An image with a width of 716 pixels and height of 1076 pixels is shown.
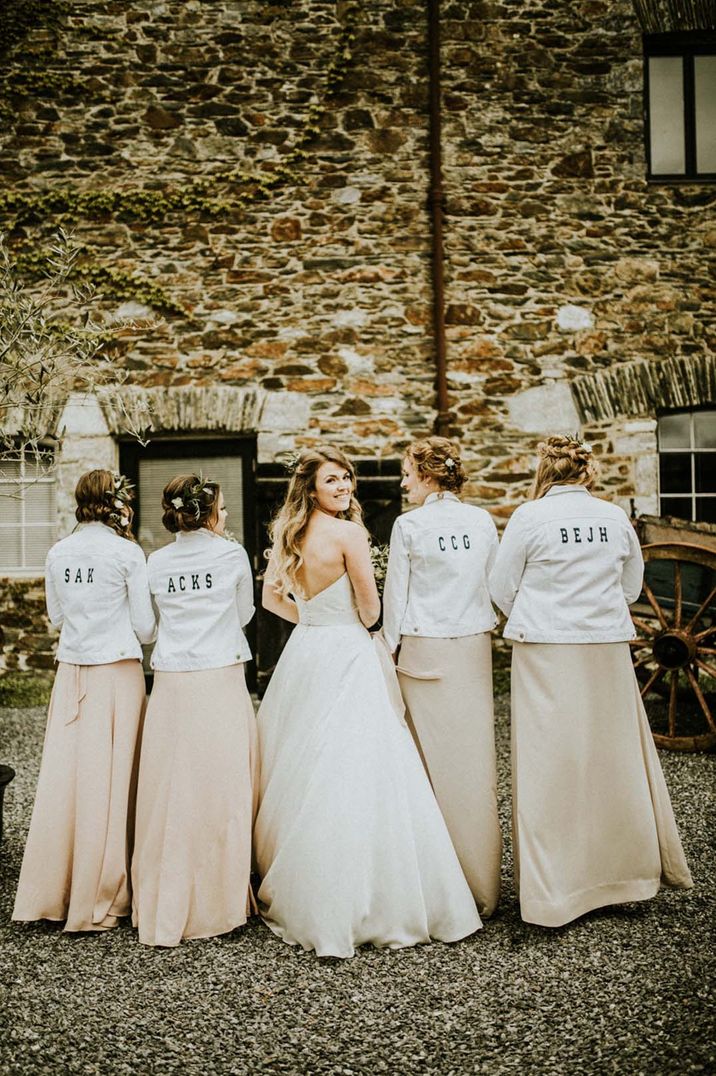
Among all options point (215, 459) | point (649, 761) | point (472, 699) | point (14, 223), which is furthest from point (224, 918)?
point (14, 223)

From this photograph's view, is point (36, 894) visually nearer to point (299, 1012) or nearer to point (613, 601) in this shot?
point (299, 1012)

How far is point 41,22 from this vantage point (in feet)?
26.4

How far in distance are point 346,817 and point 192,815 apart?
1.97 feet

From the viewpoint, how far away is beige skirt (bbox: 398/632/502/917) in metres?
3.57

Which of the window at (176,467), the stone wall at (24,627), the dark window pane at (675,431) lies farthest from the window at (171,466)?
the dark window pane at (675,431)

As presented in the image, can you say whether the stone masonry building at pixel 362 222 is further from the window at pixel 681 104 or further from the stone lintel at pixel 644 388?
the window at pixel 681 104

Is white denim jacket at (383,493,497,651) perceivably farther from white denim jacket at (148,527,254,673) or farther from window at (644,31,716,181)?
window at (644,31,716,181)

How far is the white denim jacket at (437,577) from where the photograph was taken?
3654 mm

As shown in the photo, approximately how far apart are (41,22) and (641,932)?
8437 millimetres

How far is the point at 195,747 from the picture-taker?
3461 millimetres

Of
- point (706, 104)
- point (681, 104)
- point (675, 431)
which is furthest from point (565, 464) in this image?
point (706, 104)

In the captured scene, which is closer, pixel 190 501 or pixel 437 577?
pixel 190 501

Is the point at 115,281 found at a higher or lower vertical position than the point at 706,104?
lower

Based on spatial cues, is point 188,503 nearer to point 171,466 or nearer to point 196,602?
point 196,602
